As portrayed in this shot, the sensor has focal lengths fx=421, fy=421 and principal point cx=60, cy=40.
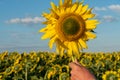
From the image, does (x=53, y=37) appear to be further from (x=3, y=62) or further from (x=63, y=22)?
(x=3, y=62)

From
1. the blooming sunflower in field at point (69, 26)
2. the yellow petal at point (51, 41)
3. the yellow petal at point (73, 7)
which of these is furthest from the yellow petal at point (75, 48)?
the yellow petal at point (73, 7)

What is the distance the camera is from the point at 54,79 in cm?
1187

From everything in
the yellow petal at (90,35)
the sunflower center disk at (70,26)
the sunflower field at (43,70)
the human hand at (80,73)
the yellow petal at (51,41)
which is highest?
the sunflower field at (43,70)

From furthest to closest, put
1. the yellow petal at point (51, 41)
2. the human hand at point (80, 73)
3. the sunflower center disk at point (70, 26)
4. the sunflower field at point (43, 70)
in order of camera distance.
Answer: the sunflower field at point (43, 70) → the sunflower center disk at point (70, 26) → the yellow petal at point (51, 41) → the human hand at point (80, 73)

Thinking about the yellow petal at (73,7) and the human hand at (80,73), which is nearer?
the human hand at (80,73)

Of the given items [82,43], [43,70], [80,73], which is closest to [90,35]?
[82,43]

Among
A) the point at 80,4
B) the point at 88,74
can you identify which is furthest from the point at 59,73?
the point at 88,74

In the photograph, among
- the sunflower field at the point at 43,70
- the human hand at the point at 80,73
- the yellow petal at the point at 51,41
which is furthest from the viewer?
the sunflower field at the point at 43,70

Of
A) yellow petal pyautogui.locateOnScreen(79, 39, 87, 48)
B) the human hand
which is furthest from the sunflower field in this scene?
the human hand

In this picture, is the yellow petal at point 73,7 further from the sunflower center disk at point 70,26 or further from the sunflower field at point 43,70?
the sunflower field at point 43,70

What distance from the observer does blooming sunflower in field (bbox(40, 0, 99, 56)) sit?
3.48 metres

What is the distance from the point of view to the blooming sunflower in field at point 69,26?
3.48 metres

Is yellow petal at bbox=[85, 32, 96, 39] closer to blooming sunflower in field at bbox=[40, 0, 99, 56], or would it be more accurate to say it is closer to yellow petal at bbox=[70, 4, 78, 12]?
blooming sunflower in field at bbox=[40, 0, 99, 56]

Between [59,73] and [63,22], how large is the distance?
8303mm
